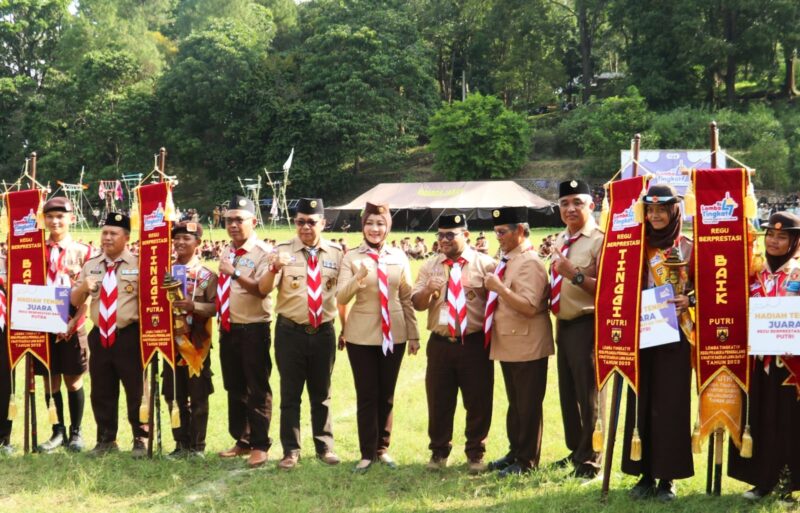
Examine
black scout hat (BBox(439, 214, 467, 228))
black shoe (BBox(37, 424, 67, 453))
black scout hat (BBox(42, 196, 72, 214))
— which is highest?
black scout hat (BBox(42, 196, 72, 214))

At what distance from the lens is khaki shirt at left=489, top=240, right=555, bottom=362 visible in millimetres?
5707

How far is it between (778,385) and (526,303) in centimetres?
174

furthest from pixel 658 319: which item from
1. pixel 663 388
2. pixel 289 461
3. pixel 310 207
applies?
pixel 289 461

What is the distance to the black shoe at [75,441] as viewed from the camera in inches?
264

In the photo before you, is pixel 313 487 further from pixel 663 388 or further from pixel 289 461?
pixel 663 388

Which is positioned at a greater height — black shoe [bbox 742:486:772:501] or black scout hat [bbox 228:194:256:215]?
black scout hat [bbox 228:194:256:215]

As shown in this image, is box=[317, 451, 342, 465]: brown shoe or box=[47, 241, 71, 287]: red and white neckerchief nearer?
box=[317, 451, 342, 465]: brown shoe

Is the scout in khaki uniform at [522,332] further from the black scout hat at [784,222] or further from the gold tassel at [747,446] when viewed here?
the black scout hat at [784,222]

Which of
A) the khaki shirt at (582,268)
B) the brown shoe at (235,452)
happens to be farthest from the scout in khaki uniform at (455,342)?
the brown shoe at (235,452)

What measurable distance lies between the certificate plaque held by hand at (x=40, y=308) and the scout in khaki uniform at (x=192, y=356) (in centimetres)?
103

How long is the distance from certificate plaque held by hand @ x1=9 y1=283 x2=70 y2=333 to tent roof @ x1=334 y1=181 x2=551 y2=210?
2888 centimetres

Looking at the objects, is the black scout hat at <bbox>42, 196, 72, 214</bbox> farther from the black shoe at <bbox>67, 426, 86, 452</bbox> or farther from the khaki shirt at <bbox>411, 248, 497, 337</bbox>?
the khaki shirt at <bbox>411, 248, 497, 337</bbox>

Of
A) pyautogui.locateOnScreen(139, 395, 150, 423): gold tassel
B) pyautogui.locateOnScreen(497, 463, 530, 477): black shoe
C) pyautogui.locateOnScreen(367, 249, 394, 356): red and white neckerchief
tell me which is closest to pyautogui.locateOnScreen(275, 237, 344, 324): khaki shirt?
pyautogui.locateOnScreen(367, 249, 394, 356): red and white neckerchief

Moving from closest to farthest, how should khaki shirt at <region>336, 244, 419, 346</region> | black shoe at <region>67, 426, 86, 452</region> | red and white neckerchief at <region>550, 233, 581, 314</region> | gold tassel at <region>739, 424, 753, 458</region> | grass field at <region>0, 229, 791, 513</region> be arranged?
1. gold tassel at <region>739, 424, 753, 458</region>
2. grass field at <region>0, 229, 791, 513</region>
3. red and white neckerchief at <region>550, 233, 581, 314</region>
4. khaki shirt at <region>336, 244, 419, 346</region>
5. black shoe at <region>67, 426, 86, 452</region>
